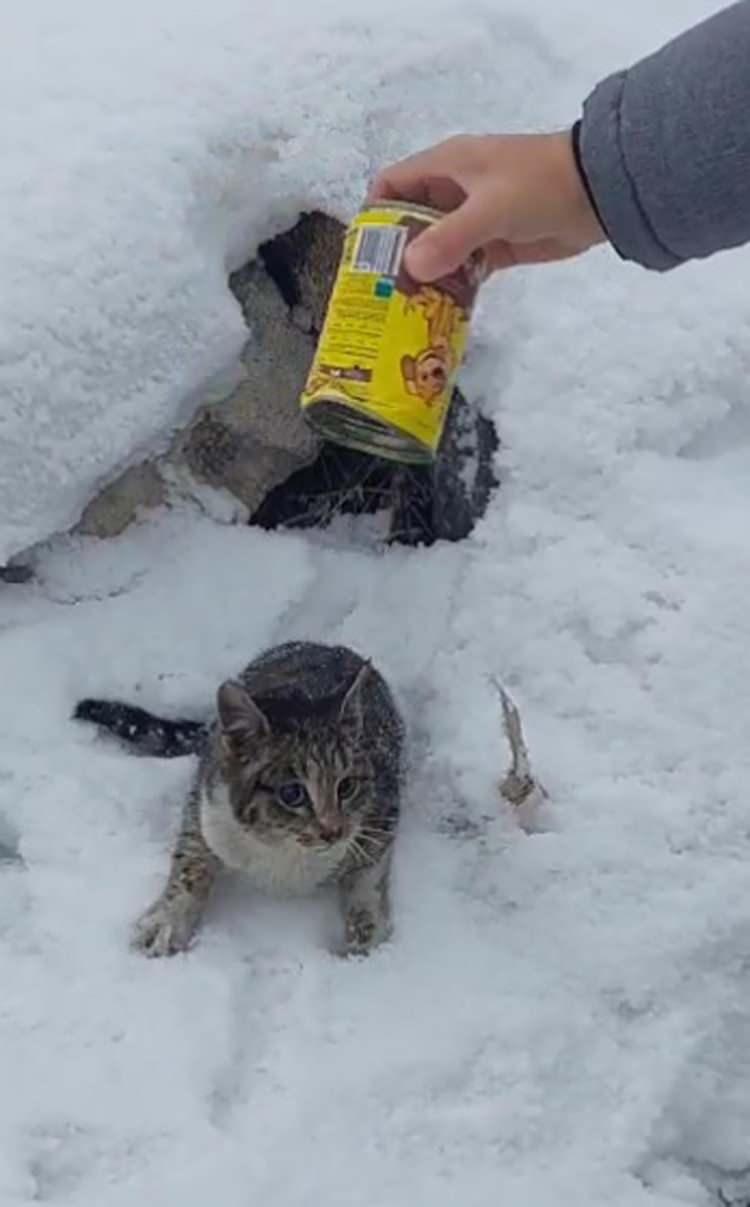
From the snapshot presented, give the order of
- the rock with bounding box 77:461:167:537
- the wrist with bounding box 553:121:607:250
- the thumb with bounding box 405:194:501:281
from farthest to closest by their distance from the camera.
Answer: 1. the rock with bounding box 77:461:167:537
2. the thumb with bounding box 405:194:501:281
3. the wrist with bounding box 553:121:607:250

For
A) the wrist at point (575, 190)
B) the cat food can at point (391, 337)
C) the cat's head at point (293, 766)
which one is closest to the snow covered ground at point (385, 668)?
the cat's head at point (293, 766)

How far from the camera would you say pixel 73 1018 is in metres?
3.39

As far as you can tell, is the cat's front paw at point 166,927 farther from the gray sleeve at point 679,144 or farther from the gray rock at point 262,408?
the gray sleeve at point 679,144

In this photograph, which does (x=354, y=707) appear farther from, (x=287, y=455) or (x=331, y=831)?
(x=287, y=455)

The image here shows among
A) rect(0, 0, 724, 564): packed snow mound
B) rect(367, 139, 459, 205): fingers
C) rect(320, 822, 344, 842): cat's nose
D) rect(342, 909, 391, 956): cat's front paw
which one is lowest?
rect(342, 909, 391, 956): cat's front paw

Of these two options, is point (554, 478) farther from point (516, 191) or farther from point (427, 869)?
point (516, 191)

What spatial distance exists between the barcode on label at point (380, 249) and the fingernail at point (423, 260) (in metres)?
0.07

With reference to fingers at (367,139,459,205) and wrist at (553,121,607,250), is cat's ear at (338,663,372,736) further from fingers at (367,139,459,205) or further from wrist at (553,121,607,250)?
wrist at (553,121,607,250)

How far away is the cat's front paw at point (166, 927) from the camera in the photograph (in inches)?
141

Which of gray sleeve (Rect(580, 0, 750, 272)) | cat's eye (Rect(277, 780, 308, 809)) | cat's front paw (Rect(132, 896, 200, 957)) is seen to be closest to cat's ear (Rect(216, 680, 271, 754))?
cat's eye (Rect(277, 780, 308, 809))

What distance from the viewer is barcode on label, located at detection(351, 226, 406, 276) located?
10.3 feet

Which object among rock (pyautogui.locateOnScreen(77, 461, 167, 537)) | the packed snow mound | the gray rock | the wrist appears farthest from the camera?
the gray rock

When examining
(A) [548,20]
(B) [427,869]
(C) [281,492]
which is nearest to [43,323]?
(C) [281,492]

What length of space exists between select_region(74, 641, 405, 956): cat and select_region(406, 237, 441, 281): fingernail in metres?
1.02
